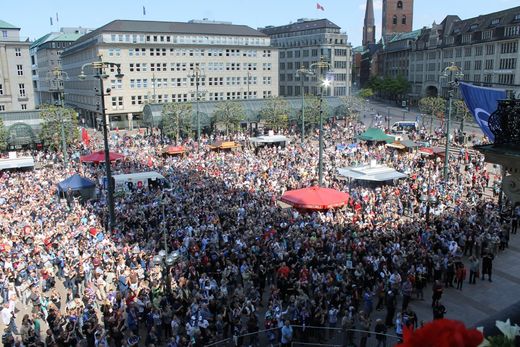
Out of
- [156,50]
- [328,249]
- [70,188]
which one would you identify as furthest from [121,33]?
[328,249]

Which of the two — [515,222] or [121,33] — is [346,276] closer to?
[515,222]

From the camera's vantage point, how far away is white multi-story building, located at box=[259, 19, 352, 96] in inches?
4097

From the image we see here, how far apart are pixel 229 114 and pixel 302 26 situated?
5234 centimetres

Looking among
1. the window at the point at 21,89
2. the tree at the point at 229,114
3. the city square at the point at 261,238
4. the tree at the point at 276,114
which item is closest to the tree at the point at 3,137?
the city square at the point at 261,238

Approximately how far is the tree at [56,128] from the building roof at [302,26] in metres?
64.2

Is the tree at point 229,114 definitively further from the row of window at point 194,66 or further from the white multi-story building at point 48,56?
the white multi-story building at point 48,56

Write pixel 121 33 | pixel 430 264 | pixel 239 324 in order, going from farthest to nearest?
1. pixel 121 33
2. pixel 430 264
3. pixel 239 324

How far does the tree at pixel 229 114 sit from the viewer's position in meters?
67.1

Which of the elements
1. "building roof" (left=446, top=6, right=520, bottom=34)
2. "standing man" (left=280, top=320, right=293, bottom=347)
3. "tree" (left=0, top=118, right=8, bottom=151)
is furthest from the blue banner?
"building roof" (left=446, top=6, right=520, bottom=34)

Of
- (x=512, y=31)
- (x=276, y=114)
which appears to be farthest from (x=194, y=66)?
(x=512, y=31)

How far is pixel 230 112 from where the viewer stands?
220 feet

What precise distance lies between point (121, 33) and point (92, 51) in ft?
24.8

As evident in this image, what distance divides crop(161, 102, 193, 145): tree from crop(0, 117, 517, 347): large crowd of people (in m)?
28.2

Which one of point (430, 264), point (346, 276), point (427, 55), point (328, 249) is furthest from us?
point (427, 55)
